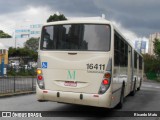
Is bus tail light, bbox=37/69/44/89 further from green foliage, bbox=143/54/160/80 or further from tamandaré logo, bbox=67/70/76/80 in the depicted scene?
green foliage, bbox=143/54/160/80

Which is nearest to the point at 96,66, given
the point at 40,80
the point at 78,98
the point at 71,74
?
the point at 71,74

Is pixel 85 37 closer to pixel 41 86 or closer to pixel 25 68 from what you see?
pixel 41 86

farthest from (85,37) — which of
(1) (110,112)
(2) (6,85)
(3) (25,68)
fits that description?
(3) (25,68)

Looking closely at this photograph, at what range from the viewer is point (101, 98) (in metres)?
10.7

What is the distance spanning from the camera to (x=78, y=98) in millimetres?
10875

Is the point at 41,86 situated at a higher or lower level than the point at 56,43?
lower

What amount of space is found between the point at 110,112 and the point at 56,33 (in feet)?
12.4

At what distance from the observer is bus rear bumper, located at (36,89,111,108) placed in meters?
10.7

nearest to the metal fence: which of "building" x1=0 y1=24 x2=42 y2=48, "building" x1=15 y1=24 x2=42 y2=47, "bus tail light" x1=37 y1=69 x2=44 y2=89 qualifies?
"bus tail light" x1=37 y1=69 x2=44 y2=89

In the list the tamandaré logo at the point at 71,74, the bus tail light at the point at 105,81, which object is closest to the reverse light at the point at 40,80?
the tamandaré logo at the point at 71,74

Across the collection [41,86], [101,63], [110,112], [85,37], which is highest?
[85,37]

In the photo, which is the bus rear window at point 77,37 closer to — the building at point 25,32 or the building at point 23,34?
the building at point 23,34

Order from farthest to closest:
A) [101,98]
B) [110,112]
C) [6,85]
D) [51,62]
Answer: [6,85]
[110,112]
[51,62]
[101,98]

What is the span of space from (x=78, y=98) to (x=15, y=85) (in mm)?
10136
